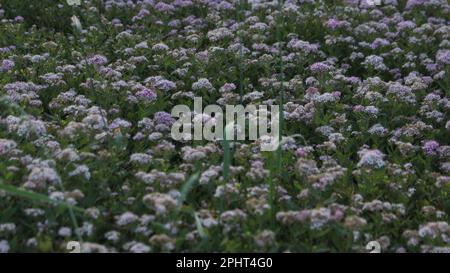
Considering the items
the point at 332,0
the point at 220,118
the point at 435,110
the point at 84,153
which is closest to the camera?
the point at 84,153

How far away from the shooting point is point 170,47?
7.40m

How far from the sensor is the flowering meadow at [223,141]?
4246mm

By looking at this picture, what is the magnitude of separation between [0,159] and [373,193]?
95.5 inches

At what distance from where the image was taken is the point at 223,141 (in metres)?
4.54

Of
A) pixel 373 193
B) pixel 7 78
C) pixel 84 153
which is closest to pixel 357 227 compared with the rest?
pixel 373 193

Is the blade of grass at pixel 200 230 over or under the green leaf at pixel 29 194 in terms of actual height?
under

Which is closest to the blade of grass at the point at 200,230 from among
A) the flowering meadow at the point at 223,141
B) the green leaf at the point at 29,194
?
the flowering meadow at the point at 223,141

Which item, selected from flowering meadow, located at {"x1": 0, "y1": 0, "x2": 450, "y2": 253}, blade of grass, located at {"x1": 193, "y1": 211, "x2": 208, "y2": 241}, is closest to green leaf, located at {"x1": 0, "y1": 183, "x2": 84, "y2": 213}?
flowering meadow, located at {"x1": 0, "y1": 0, "x2": 450, "y2": 253}

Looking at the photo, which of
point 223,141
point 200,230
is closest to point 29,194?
point 200,230

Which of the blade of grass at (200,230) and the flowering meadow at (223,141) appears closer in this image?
the blade of grass at (200,230)

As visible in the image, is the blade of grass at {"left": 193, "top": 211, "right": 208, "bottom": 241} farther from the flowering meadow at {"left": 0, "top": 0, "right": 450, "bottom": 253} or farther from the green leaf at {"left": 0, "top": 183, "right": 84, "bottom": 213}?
the green leaf at {"left": 0, "top": 183, "right": 84, "bottom": 213}

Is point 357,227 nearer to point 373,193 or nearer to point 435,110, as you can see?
point 373,193

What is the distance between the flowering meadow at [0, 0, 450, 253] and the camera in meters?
4.25

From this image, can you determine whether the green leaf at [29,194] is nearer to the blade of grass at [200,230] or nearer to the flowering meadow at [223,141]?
the flowering meadow at [223,141]
